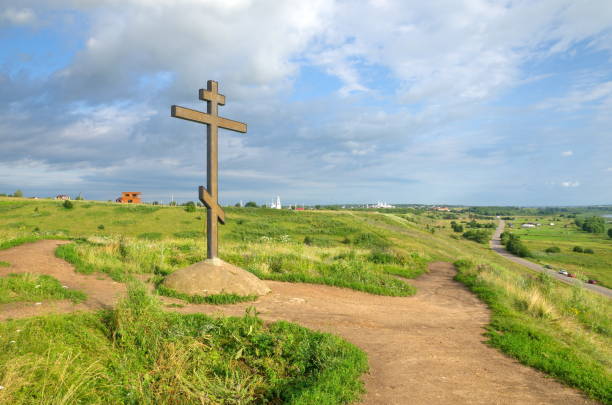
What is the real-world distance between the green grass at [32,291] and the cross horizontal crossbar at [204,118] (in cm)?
430

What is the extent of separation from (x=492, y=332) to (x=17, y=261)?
11.5 metres

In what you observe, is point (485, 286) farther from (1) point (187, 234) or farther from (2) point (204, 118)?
(1) point (187, 234)

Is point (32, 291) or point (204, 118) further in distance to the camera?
point (204, 118)

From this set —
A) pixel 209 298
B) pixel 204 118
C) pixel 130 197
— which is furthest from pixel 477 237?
pixel 209 298

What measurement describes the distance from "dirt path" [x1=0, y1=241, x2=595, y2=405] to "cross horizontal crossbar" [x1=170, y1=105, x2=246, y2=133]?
4224mm

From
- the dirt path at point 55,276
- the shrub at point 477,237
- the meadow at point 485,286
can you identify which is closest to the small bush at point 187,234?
the meadow at point 485,286

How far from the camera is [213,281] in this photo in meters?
8.76

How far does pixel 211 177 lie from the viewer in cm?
925

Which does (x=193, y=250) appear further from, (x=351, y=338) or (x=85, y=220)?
(x=85, y=220)

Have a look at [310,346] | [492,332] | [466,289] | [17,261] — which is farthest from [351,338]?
[17,261]

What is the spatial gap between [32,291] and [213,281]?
3.50m

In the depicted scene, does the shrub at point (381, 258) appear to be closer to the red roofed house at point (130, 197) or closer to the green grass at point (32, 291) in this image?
the green grass at point (32, 291)

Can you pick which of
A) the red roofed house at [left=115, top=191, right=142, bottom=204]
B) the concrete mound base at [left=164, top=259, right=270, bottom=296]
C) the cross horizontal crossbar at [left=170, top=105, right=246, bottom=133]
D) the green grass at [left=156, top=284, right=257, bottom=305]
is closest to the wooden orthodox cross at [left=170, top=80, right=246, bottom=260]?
the cross horizontal crossbar at [left=170, top=105, right=246, bottom=133]

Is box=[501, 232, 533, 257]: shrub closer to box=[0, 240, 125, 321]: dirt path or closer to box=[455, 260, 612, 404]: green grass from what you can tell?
box=[455, 260, 612, 404]: green grass
